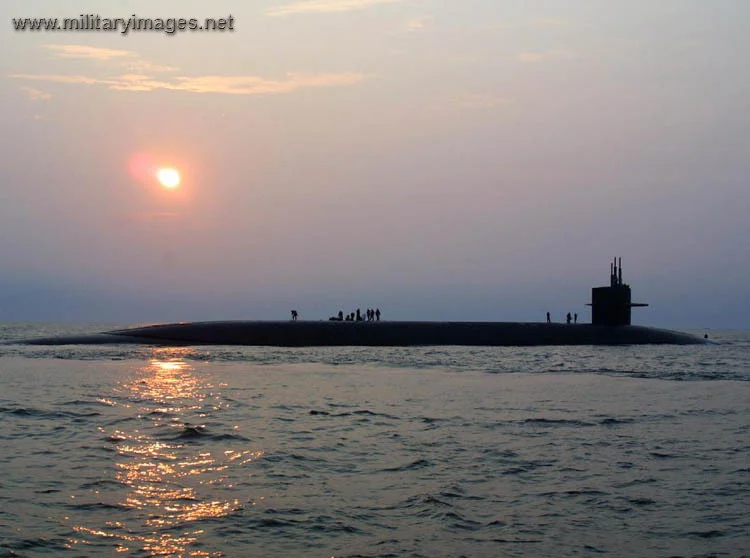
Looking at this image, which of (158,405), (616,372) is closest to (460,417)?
(158,405)

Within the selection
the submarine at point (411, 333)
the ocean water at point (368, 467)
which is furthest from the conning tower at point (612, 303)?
the ocean water at point (368, 467)

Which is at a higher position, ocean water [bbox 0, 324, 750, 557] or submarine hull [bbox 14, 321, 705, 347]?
submarine hull [bbox 14, 321, 705, 347]

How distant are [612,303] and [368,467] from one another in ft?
141

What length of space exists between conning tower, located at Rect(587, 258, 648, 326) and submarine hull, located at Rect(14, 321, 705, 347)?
74cm

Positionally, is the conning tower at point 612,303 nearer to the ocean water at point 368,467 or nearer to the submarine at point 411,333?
the submarine at point 411,333

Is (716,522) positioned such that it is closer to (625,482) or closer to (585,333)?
(625,482)

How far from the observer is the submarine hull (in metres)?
49.5

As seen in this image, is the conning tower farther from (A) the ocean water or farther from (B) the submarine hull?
(A) the ocean water

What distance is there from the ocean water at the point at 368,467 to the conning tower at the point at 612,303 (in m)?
24.8

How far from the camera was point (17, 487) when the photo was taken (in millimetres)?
12359

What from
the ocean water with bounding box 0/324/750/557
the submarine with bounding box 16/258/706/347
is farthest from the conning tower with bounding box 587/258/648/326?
the ocean water with bounding box 0/324/750/557

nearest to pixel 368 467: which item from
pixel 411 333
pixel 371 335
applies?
pixel 371 335

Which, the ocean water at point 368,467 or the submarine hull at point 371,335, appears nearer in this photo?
the ocean water at point 368,467

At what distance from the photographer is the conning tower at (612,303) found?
53.6 metres
